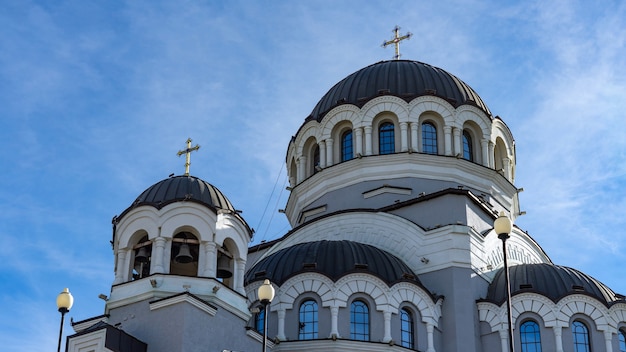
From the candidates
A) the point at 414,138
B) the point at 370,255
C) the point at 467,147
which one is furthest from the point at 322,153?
the point at 370,255

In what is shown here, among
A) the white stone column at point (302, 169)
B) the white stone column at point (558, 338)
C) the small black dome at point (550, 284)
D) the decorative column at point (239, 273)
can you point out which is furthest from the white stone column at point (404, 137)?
the decorative column at point (239, 273)

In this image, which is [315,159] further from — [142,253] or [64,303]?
[64,303]

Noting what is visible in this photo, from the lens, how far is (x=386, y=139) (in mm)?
33938

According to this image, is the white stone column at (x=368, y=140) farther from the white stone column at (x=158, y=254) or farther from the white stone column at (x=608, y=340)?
the white stone column at (x=158, y=254)

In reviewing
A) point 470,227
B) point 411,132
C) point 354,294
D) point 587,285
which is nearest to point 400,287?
point 354,294

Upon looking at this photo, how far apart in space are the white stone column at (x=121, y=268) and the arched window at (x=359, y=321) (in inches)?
242

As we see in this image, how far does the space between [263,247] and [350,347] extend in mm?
9188

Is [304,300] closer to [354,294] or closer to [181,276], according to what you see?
[354,294]

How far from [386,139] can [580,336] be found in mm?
9728

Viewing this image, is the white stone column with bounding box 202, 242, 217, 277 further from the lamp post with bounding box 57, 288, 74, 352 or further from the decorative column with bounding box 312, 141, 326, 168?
the decorative column with bounding box 312, 141, 326, 168

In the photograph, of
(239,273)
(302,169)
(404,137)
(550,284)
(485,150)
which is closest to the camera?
(239,273)

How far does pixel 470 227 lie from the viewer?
29.3m

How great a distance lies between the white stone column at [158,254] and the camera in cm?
2412

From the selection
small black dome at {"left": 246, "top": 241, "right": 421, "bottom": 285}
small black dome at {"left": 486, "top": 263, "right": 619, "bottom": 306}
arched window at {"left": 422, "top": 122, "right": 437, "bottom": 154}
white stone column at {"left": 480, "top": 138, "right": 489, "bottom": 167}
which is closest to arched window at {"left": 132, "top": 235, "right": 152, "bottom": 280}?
small black dome at {"left": 246, "top": 241, "right": 421, "bottom": 285}
